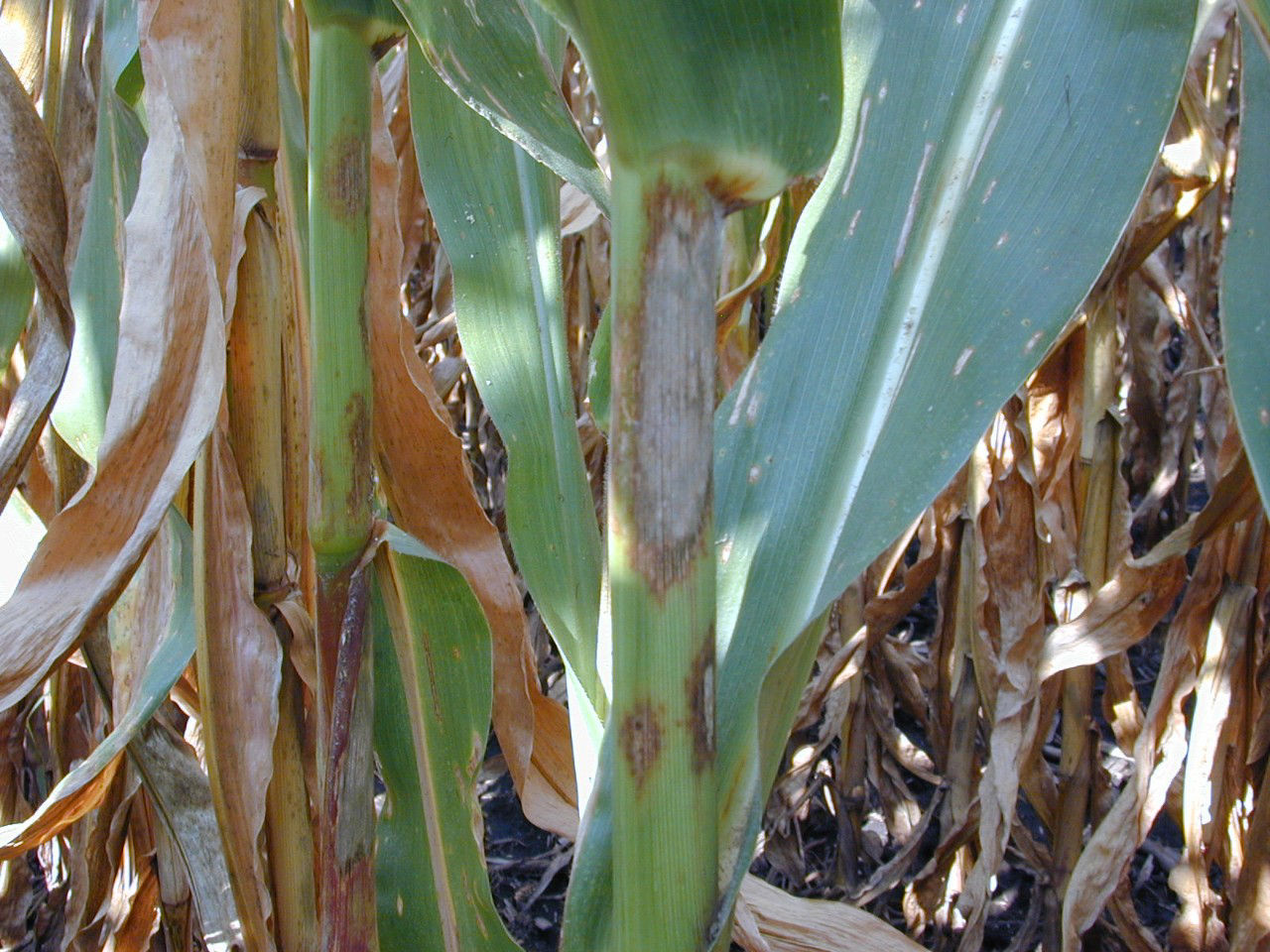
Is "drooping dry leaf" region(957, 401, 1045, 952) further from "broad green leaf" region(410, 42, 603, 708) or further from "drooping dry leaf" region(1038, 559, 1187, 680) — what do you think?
"broad green leaf" region(410, 42, 603, 708)

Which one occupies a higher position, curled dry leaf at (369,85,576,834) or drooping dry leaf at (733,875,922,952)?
curled dry leaf at (369,85,576,834)

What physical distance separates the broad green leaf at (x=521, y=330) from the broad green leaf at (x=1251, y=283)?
30cm

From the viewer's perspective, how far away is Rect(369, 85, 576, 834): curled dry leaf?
60 cm

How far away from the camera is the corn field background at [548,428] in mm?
316

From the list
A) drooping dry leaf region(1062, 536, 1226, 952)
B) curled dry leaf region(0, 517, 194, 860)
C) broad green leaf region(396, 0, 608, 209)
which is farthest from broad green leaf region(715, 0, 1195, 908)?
drooping dry leaf region(1062, 536, 1226, 952)

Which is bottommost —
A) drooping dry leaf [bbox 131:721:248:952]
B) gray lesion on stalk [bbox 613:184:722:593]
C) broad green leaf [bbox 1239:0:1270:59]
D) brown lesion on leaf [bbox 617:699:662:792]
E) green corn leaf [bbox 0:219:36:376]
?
drooping dry leaf [bbox 131:721:248:952]

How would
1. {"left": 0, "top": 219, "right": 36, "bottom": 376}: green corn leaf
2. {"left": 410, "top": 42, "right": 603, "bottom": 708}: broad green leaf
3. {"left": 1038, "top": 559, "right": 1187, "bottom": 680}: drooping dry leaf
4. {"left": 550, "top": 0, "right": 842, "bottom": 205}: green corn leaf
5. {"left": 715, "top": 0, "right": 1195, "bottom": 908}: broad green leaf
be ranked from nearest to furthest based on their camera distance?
1. {"left": 550, "top": 0, "right": 842, "bottom": 205}: green corn leaf
2. {"left": 715, "top": 0, "right": 1195, "bottom": 908}: broad green leaf
3. {"left": 410, "top": 42, "right": 603, "bottom": 708}: broad green leaf
4. {"left": 0, "top": 219, "right": 36, "bottom": 376}: green corn leaf
5. {"left": 1038, "top": 559, "right": 1187, "bottom": 680}: drooping dry leaf

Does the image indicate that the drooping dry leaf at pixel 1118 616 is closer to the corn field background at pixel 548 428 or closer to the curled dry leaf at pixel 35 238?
the corn field background at pixel 548 428

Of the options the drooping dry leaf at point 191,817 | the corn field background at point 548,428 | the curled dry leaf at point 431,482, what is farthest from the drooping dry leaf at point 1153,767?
the drooping dry leaf at point 191,817

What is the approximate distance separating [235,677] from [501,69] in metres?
0.37

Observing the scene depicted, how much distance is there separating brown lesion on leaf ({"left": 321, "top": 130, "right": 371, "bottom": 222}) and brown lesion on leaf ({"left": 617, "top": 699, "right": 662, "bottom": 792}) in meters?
0.29

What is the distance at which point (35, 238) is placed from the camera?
23.3 inches

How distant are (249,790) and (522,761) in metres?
0.16

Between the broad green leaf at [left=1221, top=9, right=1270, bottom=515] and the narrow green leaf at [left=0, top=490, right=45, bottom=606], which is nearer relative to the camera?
the broad green leaf at [left=1221, top=9, right=1270, bottom=515]
